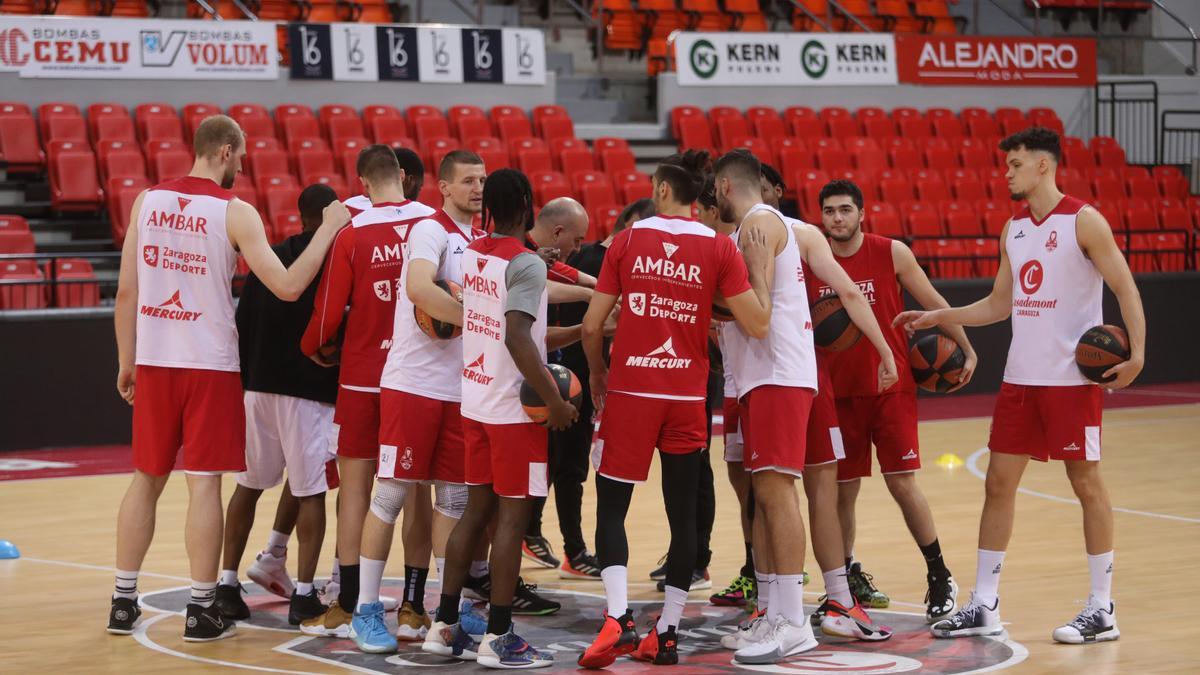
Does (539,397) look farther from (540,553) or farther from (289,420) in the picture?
(540,553)

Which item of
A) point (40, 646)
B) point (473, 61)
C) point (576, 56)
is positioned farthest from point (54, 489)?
point (576, 56)

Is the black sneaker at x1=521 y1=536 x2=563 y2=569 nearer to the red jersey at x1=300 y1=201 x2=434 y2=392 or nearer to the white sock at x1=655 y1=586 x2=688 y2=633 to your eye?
the red jersey at x1=300 y1=201 x2=434 y2=392

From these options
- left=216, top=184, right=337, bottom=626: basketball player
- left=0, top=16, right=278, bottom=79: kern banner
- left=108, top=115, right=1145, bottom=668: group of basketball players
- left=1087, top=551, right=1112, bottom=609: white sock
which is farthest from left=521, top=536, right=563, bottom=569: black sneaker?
left=0, top=16, right=278, bottom=79: kern banner

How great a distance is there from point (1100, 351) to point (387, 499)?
3047 millimetres

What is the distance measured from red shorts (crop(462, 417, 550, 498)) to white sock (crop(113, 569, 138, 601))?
Answer: 1698mm

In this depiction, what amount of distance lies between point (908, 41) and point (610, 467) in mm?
16421

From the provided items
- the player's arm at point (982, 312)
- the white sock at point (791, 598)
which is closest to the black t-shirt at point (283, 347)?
the white sock at point (791, 598)

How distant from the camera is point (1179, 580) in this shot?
750 centimetres

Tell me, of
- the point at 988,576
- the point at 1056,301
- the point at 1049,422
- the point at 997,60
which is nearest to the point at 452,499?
the point at 988,576

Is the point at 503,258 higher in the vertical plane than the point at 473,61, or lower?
lower

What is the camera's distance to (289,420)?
676 centimetres

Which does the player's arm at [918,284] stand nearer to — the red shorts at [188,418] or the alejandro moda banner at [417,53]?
the red shorts at [188,418]

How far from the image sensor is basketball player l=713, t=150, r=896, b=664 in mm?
6102

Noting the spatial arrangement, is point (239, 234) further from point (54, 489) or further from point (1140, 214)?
point (1140, 214)
